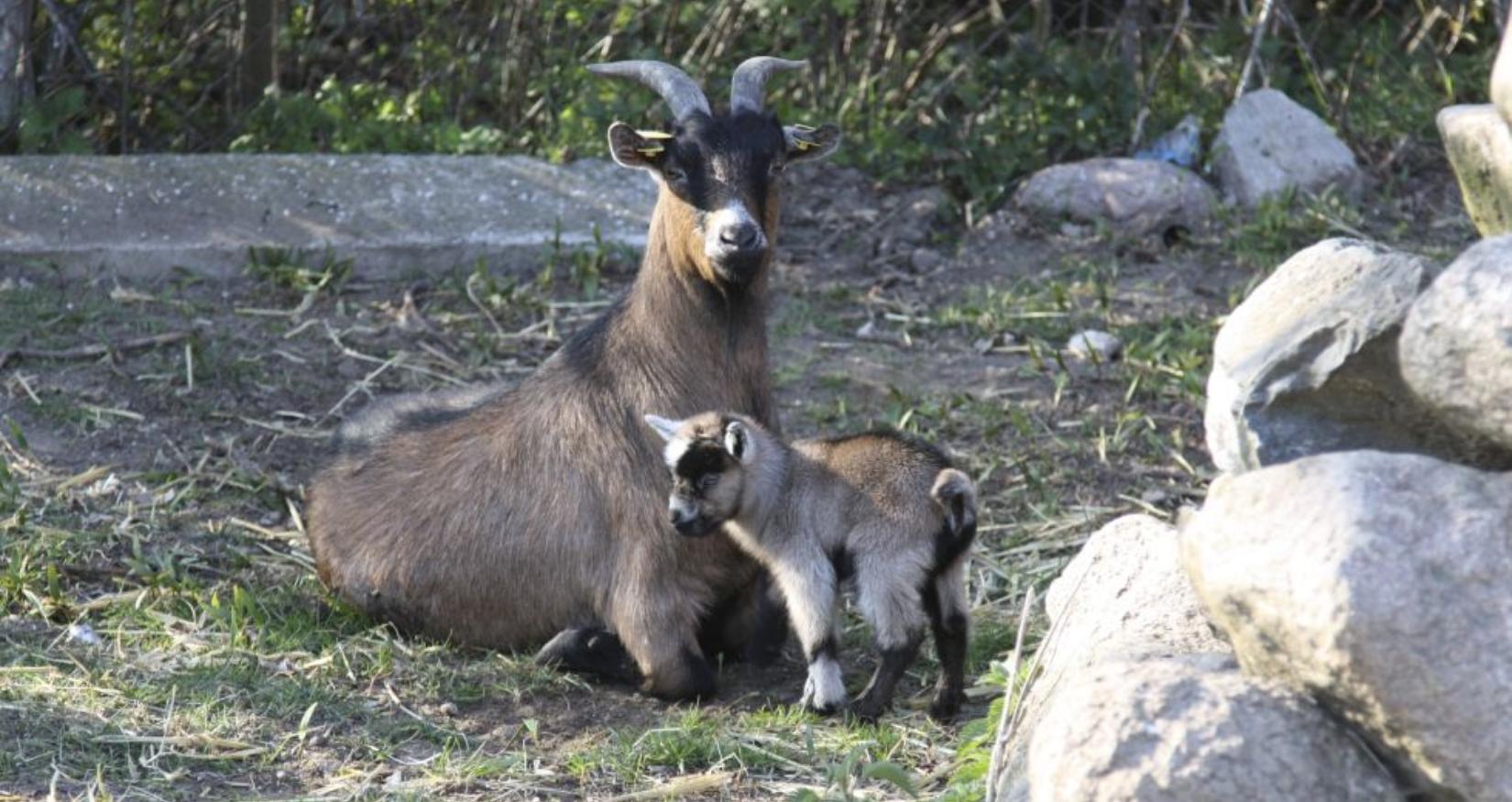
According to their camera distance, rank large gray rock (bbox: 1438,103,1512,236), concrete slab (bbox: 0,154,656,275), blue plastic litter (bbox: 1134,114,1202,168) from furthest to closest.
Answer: blue plastic litter (bbox: 1134,114,1202,168) → concrete slab (bbox: 0,154,656,275) → large gray rock (bbox: 1438,103,1512,236)

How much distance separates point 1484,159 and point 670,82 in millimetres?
3039

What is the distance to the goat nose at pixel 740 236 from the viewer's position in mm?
6465

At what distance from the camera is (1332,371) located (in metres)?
4.45

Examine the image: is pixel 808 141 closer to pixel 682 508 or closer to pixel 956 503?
pixel 682 508

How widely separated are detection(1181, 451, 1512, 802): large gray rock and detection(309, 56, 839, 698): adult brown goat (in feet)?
9.08

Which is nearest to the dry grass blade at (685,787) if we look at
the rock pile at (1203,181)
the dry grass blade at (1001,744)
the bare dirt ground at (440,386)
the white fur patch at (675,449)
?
the bare dirt ground at (440,386)

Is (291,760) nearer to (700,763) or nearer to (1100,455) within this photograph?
(700,763)

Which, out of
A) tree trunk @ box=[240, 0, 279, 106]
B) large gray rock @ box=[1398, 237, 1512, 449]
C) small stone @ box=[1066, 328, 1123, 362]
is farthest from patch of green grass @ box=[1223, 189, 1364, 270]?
large gray rock @ box=[1398, 237, 1512, 449]

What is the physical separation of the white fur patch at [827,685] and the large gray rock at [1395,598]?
2276 millimetres

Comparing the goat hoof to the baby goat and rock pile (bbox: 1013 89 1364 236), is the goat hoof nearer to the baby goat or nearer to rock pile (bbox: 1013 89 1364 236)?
the baby goat

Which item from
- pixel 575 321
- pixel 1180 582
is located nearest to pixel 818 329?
pixel 575 321

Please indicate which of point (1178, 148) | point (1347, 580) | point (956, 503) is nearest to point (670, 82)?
point (956, 503)

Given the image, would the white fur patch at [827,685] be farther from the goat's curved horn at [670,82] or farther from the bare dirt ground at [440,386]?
the goat's curved horn at [670,82]

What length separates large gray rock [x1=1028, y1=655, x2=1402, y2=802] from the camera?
4047mm
